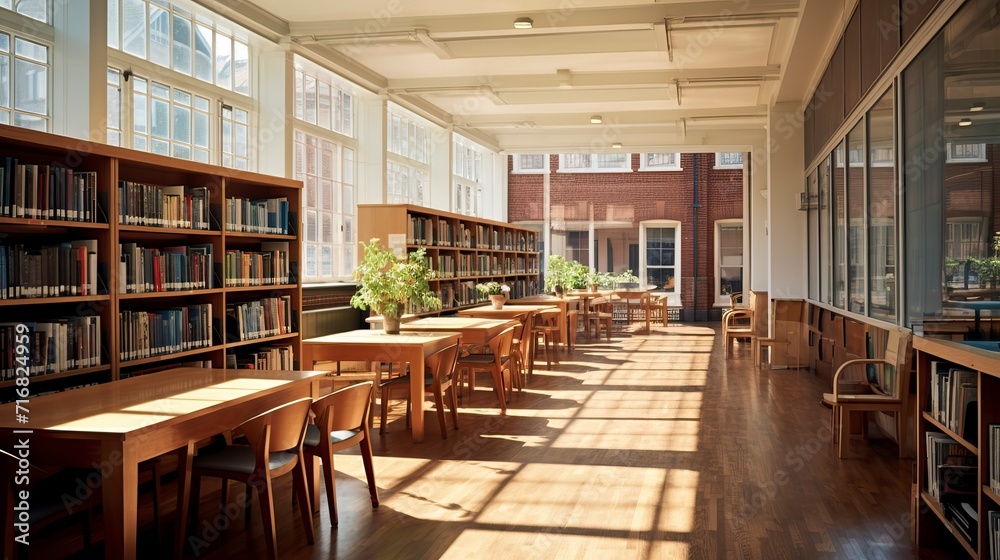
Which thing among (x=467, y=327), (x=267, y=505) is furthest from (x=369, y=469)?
(x=467, y=327)

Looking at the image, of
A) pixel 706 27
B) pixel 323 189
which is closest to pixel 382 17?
pixel 323 189

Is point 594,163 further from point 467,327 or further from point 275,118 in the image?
point 467,327

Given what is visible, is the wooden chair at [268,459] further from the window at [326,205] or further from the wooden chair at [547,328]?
the wooden chair at [547,328]

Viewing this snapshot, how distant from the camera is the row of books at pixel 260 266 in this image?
5.55 m

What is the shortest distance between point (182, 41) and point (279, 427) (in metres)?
4.76

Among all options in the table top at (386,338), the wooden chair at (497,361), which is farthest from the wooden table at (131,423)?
the wooden chair at (497,361)

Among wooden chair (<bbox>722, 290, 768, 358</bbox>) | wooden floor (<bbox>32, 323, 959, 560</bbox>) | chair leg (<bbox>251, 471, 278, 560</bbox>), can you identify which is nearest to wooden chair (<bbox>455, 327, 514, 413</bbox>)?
wooden floor (<bbox>32, 323, 959, 560</bbox>)

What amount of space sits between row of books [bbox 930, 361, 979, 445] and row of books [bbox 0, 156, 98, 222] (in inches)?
171

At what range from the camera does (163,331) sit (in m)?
4.89

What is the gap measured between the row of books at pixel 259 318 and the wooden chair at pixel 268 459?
195cm

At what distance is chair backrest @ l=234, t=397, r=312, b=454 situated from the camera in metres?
3.32

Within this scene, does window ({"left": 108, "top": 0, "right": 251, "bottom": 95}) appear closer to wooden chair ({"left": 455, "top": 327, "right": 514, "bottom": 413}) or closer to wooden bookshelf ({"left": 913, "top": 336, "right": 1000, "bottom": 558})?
wooden chair ({"left": 455, "top": 327, "right": 514, "bottom": 413})

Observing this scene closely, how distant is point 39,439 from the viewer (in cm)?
284

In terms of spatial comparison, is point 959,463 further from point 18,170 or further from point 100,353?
point 18,170
